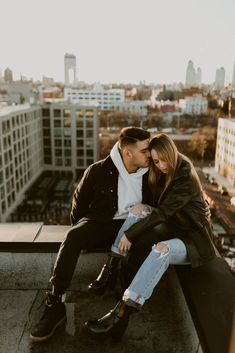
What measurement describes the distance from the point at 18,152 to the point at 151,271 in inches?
945

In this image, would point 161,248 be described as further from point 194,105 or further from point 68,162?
point 194,105

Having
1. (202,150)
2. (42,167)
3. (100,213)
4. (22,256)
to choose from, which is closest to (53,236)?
(22,256)

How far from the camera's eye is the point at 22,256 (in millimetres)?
2689

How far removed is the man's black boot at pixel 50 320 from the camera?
2.04 m

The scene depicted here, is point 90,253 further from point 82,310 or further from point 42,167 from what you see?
point 42,167

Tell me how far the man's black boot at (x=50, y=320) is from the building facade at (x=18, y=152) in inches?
763

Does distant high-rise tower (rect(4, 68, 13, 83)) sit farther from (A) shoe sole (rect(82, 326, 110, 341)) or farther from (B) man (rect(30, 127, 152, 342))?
(A) shoe sole (rect(82, 326, 110, 341))

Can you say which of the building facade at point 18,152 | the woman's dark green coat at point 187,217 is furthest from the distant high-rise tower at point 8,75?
the woman's dark green coat at point 187,217

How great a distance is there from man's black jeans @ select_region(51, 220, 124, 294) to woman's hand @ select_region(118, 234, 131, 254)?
211 mm

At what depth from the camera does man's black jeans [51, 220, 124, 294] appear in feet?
6.84

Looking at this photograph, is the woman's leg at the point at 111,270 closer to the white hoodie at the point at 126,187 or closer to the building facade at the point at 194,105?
the white hoodie at the point at 126,187

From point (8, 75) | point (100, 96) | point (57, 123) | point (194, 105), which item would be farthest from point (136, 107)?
point (57, 123)

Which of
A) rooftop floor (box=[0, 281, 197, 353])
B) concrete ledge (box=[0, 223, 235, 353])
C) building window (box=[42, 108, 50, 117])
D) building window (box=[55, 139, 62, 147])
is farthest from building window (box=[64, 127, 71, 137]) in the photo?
rooftop floor (box=[0, 281, 197, 353])

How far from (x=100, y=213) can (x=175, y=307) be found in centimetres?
83
